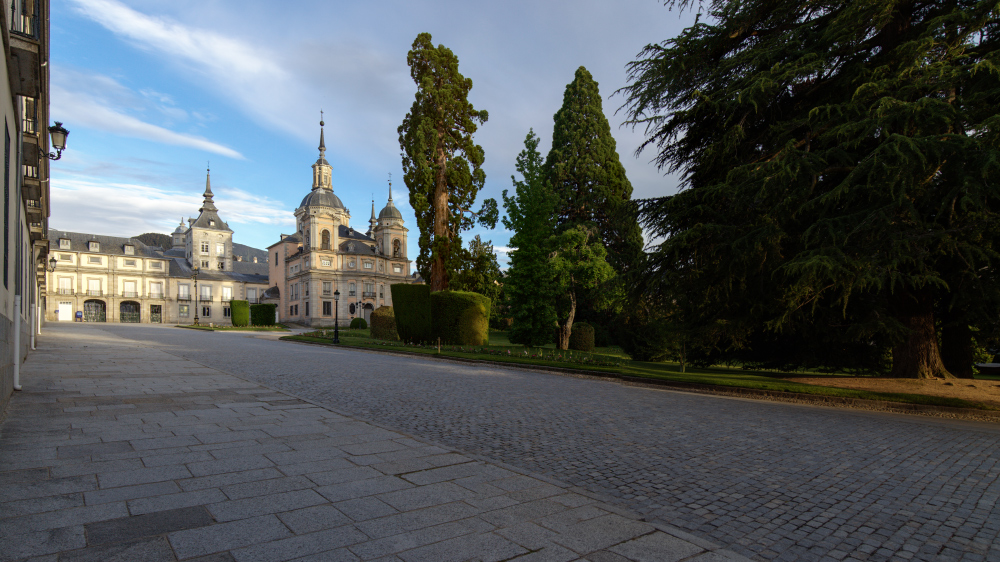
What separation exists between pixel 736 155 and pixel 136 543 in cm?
1420

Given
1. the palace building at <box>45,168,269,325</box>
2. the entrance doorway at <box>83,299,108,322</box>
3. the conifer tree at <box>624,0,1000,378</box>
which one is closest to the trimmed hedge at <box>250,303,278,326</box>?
the palace building at <box>45,168,269,325</box>

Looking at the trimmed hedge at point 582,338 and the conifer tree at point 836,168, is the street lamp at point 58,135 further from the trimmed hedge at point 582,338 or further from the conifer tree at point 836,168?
the trimmed hedge at point 582,338

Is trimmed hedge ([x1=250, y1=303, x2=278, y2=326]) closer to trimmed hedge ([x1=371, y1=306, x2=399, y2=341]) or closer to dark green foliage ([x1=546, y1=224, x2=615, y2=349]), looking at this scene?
trimmed hedge ([x1=371, y1=306, x2=399, y2=341])

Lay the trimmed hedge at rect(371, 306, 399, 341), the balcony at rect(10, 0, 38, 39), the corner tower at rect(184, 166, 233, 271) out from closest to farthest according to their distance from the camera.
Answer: the balcony at rect(10, 0, 38, 39) → the trimmed hedge at rect(371, 306, 399, 341) → the corner tower at rect(184, 166, 233, 271)

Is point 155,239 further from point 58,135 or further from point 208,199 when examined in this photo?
point 58,135

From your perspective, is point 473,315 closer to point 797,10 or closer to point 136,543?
point 797,10

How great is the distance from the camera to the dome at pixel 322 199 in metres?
66.0

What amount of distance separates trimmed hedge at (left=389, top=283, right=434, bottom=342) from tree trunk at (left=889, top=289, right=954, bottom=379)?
58.7ft

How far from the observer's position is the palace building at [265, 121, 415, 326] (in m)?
64.8

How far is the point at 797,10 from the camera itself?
12594 millimetres

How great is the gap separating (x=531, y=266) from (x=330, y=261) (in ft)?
162

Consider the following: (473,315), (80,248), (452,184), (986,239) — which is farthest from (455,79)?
(80,248)

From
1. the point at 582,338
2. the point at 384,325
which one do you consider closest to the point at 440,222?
the point at 384,325

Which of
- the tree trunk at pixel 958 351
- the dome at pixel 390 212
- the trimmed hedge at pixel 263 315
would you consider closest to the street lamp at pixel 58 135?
the tree trunk at pixel 958 351
